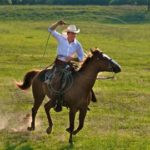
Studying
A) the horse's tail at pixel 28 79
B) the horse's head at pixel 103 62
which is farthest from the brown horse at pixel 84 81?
the horse's tail at pixel 28 79

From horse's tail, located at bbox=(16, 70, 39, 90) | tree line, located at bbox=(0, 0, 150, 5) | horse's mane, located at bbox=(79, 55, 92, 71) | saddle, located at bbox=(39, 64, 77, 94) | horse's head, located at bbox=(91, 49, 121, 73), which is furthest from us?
tree line, located at bbox=(0, 0, 150, 5)

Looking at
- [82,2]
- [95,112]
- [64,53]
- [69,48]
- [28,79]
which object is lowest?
[82,2]

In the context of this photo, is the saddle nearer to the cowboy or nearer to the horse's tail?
the cowboy

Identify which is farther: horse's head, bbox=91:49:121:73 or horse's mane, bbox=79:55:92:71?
horse's mane, bbox=79:55:92:71

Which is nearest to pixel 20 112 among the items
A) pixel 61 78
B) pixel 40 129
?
pixel 40 129

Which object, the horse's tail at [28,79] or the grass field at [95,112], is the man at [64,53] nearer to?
the grass field at [95,112]

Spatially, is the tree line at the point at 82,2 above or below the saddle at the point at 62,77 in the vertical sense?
below

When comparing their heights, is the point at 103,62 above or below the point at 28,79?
above

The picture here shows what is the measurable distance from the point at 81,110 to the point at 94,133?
65.4 inches

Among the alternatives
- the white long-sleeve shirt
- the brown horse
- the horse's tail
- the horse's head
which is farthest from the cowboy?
the horse's tail

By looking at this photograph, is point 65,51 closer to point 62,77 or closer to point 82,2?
point 62,77

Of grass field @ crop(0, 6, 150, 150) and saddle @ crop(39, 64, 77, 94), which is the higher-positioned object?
saddle @ crop(39, 64, 77, 94)

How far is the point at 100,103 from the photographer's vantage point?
1900 cm

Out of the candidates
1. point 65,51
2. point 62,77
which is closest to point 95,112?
point 62,77
